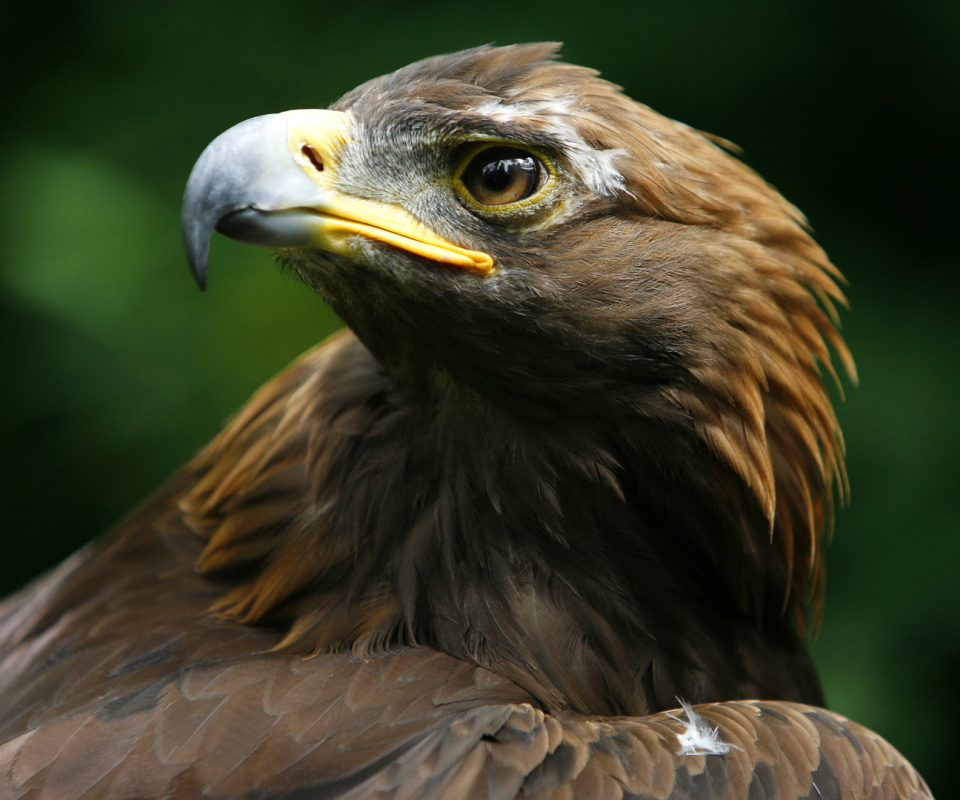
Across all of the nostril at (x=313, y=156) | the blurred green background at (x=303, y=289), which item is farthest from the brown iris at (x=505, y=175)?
the blurred green background at (x=303, y=289)

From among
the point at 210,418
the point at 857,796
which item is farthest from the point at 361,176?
the point at 210,418

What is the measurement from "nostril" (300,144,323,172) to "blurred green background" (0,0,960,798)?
6.14 ft

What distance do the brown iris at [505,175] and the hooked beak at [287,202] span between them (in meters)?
0.10

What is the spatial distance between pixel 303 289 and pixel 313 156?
199 centimetres

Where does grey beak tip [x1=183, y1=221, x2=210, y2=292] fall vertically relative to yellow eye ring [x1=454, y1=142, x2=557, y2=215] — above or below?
above

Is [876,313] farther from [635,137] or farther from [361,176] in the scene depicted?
[361,176]

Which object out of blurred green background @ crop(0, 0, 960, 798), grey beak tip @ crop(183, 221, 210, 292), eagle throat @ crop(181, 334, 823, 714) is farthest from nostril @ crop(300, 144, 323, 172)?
blurred green background @ crop(0, 0, 960, 798)

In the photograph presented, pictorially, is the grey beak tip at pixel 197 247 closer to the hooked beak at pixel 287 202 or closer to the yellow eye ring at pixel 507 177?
the hooked beak at pixel 287 202

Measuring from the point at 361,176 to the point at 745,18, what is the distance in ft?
7.05

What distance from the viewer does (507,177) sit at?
1662 millimetres

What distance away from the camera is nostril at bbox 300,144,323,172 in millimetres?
1648

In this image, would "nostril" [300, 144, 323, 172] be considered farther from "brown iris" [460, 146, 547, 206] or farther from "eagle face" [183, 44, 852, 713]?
"brown iris" [460, 146, 547, 206]

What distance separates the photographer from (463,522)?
5.99 ft

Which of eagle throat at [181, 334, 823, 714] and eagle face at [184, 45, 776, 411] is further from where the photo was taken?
eagle throat at [181, 334, 823, 714]
